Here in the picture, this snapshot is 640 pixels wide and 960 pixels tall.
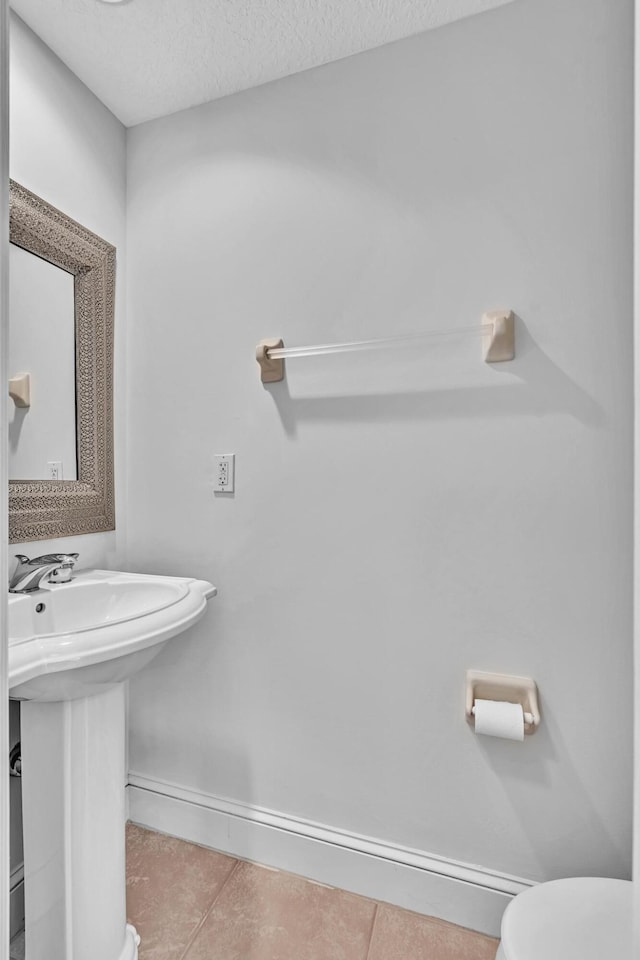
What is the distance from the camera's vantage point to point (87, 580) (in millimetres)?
1296

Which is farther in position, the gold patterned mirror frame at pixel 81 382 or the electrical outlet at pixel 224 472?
the electrical outlet at pixel 224 472

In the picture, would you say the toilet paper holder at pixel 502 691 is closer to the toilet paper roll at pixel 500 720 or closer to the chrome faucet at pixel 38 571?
the toilet paper roll at pixel 500 720

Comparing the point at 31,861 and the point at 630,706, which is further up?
the point at 630,706

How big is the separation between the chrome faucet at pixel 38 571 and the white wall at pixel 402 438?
0.37 metres

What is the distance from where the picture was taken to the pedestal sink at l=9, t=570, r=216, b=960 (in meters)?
0.92

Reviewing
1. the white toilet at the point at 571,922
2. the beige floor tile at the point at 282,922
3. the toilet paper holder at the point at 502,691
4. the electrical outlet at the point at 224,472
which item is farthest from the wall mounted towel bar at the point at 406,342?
the beige floor tile at the point at 282,922

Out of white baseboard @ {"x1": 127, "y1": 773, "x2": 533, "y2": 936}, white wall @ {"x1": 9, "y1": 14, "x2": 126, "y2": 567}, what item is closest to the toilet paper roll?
white baseboard @ {"x1": 127, "y1": 773, "x2": 533, "y2": 936}

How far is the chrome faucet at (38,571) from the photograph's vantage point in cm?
113

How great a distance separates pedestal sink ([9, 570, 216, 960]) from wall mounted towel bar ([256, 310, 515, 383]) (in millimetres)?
693

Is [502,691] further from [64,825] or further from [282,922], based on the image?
[64,825]

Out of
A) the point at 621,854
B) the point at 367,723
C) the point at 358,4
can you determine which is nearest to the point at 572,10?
the point at 358,4

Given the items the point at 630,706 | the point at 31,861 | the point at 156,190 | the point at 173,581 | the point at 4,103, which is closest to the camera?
the point at 4,103

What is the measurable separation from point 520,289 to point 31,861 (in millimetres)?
1613

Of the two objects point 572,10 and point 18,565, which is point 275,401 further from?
point 572,10
